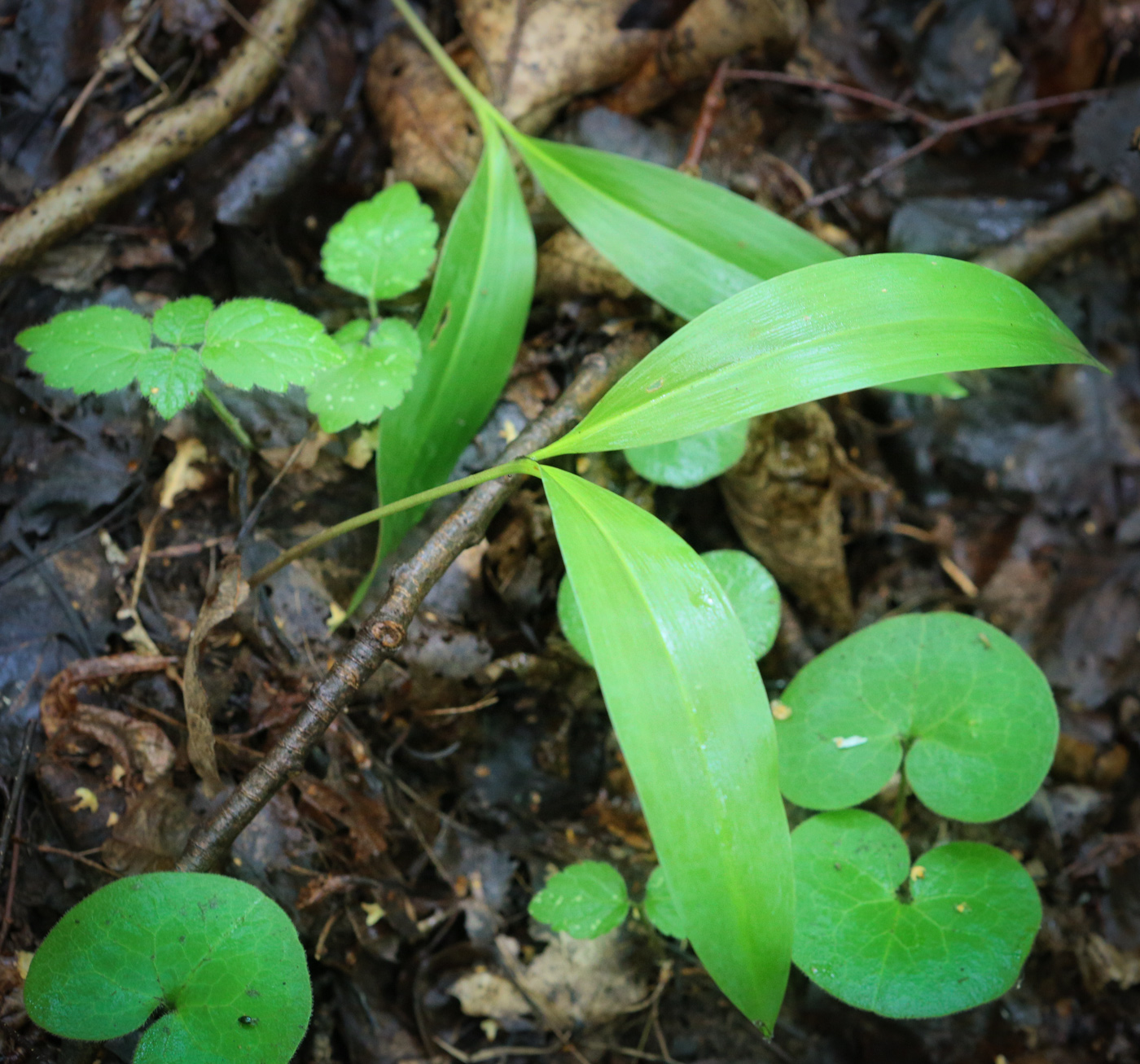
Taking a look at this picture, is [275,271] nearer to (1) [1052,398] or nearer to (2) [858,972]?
(2) [858,972]

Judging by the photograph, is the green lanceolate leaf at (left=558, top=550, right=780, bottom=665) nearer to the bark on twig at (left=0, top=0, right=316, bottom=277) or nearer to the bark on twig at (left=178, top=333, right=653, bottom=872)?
the bark on twig at (left=178, top=333, right=653, bottom=872)

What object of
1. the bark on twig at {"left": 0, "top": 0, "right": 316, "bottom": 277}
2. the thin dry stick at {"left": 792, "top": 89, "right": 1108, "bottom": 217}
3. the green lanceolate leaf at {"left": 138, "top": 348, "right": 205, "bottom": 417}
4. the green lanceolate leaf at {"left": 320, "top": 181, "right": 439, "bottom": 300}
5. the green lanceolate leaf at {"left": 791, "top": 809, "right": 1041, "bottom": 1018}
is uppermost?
the bark on twig at {"left": 0, "top": 0, "right": 316, "bottom": 277}

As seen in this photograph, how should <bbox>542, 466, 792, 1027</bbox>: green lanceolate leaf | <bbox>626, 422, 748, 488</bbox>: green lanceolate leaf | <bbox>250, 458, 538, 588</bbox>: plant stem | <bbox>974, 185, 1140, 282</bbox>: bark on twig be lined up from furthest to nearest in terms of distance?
<bbox>974, 185, 1140, 282</bbox>: bark on twig
<bbox>626, 422, 748, 488</bbox>: green lanceolate leaf
<bbox>250, 458, 538, 588</bbox>: plant stem
<bbox>542, 466, 792, 1027</bbox>: green lanceolate leaf

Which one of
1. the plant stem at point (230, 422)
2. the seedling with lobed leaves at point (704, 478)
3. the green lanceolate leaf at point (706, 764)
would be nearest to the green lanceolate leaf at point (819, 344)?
the seedling with lobed leaves at point (704, 478)

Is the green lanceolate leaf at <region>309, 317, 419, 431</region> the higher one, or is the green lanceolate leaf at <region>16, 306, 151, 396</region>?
the green lanceolate leaf at <region>16, 306, 151, 396</region>

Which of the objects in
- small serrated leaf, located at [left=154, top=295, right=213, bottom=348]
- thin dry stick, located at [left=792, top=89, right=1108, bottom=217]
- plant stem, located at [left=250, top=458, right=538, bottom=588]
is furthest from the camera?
thin dry stick, located at [left=792, top=89, right=1108, bottom=217]

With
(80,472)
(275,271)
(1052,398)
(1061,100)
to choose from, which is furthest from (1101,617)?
(80,472)

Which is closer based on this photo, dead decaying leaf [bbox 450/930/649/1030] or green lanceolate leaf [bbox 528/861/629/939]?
green lanceolate leaf [bbox 528/861/629/939]

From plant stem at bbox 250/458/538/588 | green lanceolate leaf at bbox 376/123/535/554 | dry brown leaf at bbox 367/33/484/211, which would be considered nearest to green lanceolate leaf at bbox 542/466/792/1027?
plant stem at bbox 250/458/538/588
